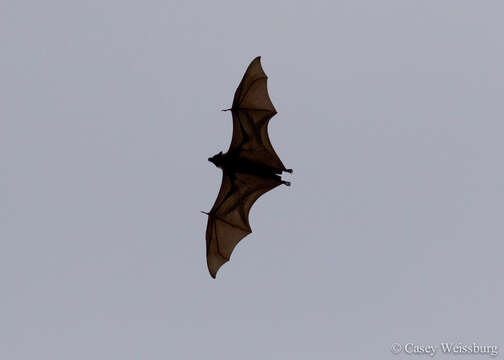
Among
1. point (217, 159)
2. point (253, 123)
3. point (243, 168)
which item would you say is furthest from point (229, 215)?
point (253, 123)

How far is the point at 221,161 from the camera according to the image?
35656 millimetres

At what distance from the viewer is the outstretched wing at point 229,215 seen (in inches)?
1457

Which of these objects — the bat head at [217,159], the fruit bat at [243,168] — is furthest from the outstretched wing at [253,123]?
the bat head at [217,159]

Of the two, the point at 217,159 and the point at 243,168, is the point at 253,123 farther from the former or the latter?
the point at 217,159

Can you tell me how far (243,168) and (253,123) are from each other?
6.43ft

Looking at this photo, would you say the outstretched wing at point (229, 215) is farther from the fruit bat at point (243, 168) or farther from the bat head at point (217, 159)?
the bat head at point (217, 159)

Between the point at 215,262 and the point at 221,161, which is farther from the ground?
the point at 221,161

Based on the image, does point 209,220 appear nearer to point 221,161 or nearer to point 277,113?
point 221,161

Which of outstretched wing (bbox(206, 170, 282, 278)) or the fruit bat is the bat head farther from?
outstretched wing (bbox(206, 170, 282, 278))

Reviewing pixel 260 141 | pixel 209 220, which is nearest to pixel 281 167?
pixel 260 141

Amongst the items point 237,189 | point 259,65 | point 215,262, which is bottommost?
point 215,262

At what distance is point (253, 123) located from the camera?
36000 mm

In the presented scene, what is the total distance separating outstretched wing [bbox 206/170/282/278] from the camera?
3700 cm

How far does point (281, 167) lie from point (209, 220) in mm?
4211
